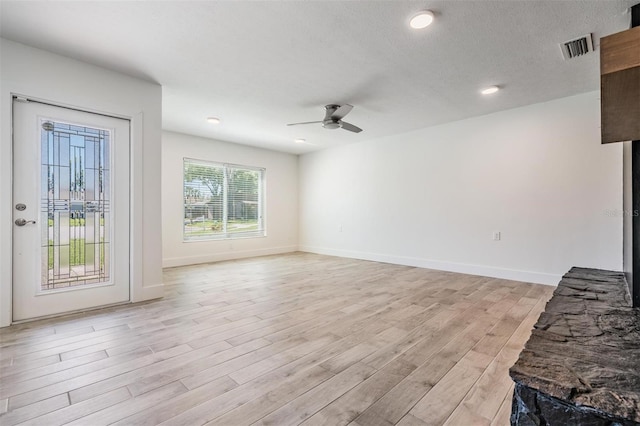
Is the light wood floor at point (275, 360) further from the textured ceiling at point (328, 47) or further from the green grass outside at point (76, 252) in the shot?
the textured ceiling at point (328, 47)

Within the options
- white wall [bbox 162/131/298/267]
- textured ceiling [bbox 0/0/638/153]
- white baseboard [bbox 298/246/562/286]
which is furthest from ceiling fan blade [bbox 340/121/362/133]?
white wall [bbox 162/131/298/267]

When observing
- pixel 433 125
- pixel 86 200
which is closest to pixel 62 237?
pixel 86 200

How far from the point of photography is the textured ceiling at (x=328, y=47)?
223 cm

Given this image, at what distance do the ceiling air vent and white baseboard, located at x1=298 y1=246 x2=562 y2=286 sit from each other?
2.75 metres

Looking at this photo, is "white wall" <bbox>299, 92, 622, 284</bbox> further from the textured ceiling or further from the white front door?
the white front door

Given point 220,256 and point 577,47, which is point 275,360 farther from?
point 220,256

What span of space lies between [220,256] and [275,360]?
4.58 meters

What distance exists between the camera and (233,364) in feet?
6.59

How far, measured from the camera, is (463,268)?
16.0 feet

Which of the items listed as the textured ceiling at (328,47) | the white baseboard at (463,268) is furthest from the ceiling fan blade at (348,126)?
the white baseboard at (463,268)

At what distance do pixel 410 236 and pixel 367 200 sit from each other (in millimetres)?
1222

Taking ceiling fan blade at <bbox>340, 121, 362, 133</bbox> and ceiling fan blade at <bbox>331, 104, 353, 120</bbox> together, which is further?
ceiling fan blade at <bbox>340, 121, 362, 133</bbox>

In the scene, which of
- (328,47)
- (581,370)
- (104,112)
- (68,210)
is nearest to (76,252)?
(68,210)

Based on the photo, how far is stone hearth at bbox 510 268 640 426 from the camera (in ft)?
2.77
